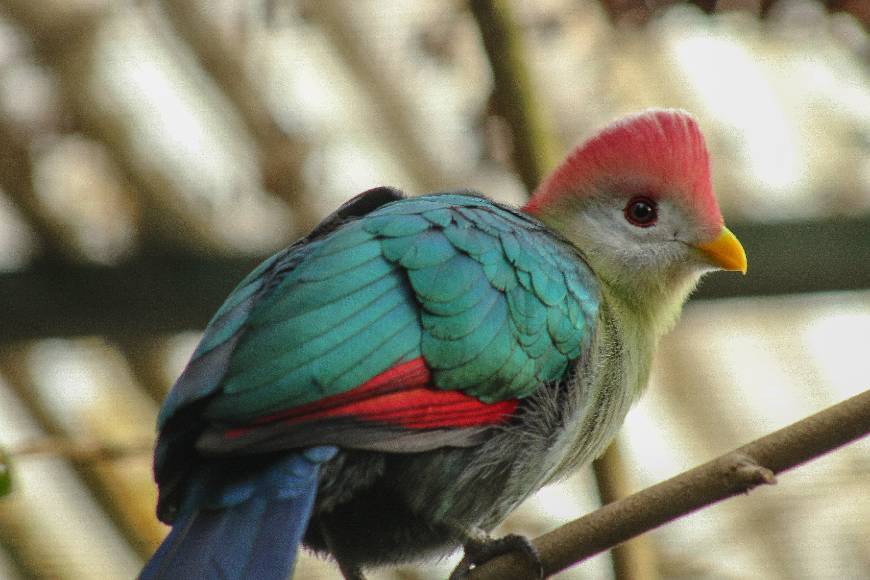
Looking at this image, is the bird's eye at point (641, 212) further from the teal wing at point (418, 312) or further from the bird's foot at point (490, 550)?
the bird's foot at point (490, 550)

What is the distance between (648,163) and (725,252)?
0.29 metres

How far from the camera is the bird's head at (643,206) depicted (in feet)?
10.0

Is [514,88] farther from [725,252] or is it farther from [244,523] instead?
[244,523]

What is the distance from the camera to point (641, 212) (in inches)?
123

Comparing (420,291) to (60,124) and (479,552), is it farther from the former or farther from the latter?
(60,124)

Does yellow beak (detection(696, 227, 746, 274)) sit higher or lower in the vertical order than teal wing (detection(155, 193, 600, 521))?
lower

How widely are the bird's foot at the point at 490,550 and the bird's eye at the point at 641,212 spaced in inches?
35.2

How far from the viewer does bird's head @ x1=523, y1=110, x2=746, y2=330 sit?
305cm

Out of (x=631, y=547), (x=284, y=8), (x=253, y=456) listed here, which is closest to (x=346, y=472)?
(x=253, y=456)

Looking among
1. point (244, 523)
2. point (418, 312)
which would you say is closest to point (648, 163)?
point (418, 312)

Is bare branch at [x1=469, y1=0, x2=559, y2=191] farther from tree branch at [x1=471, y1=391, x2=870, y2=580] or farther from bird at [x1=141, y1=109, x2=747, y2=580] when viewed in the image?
tree branch at [x1=471, y1=391, x2=870, y2=580]

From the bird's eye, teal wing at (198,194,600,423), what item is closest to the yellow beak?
the bird's eye

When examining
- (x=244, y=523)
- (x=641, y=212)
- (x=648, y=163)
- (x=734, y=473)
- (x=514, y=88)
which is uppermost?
(x=514, y=88)

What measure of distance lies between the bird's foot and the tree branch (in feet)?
0.62
